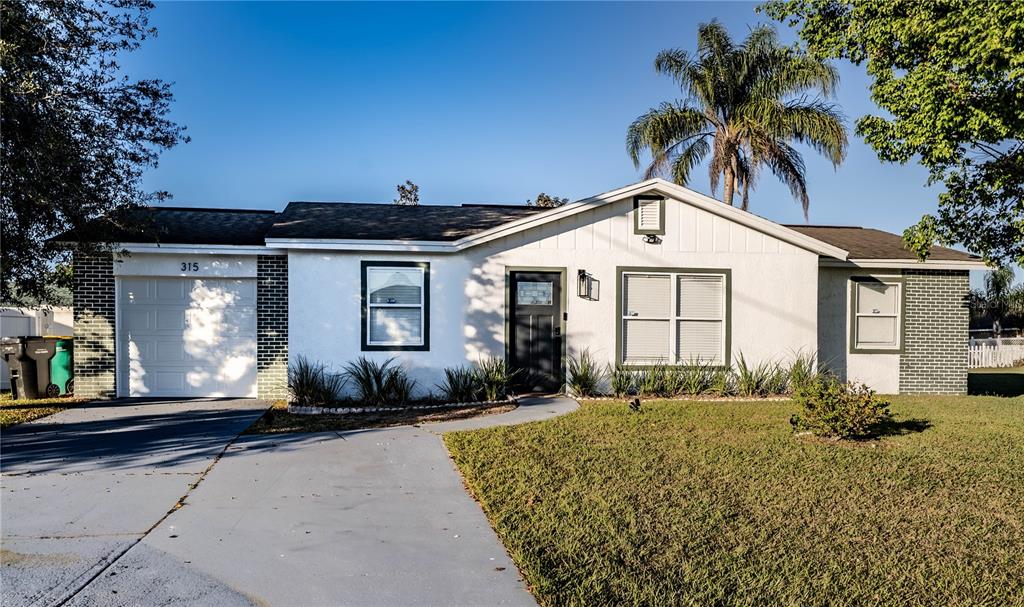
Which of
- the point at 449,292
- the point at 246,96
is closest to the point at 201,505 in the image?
the point at 449,292

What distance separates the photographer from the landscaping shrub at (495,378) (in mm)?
10906

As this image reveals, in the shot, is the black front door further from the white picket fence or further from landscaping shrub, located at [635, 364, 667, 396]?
the white picket fence

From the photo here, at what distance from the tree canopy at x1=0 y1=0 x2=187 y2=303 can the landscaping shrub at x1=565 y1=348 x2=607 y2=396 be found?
24.6 feet

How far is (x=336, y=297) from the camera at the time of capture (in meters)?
11.0

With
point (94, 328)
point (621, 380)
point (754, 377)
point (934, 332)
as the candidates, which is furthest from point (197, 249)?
point (934, 332)

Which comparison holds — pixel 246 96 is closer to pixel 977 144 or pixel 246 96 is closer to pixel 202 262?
pixel 202 262

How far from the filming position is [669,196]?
37.9ft

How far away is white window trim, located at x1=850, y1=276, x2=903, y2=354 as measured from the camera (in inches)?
506

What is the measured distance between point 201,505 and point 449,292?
21.2 feet

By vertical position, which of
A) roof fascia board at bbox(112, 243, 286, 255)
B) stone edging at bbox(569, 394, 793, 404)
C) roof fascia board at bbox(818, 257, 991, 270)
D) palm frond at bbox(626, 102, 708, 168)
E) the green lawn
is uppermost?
palm frond at bbox(626, 102, 708, 168)

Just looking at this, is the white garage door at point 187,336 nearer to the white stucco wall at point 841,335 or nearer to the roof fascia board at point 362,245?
the roof fascia board at point 362,245

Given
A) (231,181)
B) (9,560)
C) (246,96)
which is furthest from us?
(231,181)

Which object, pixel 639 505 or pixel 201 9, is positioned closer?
pixel 639 505

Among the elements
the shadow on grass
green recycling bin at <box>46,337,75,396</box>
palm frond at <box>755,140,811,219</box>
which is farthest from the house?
palm frond at <box>755,140,811,219</box>
